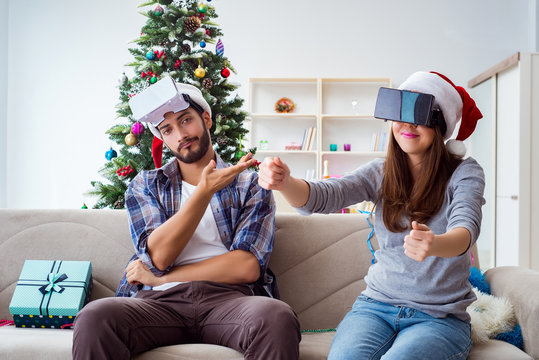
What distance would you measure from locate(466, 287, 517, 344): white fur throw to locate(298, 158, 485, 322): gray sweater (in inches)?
5.8

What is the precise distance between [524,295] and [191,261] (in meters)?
1.08

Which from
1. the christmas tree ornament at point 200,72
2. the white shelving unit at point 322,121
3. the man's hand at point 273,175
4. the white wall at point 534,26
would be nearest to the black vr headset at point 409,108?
the man's hand at point 273,175

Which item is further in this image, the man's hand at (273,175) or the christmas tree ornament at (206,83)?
the christmas tree ornament at (206,83)

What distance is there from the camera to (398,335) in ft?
4.47

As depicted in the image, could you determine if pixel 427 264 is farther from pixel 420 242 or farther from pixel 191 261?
pixel 191 261

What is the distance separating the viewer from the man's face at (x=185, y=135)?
72.8 inches

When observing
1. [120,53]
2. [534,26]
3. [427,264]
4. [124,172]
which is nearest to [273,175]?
[427,264]

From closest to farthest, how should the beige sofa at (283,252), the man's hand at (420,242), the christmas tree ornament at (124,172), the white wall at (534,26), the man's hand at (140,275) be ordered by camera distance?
the man's hand at (420,242) → the man's hand at (140,275) → the beige sofa at (283,252) → the christmas tree ornament at (124,172) → the white wall at (534,26)

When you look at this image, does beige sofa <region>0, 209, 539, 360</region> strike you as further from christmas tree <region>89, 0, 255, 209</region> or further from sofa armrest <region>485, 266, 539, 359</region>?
christmas tree <region>89, 0, 255, 209</region>

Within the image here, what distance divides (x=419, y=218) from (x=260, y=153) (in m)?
4.36

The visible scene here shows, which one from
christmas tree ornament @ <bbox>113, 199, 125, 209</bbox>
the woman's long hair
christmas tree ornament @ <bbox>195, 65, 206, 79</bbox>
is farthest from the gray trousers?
christmas tree ornament @ <bbox>195, 65, 206, 79</bbox>

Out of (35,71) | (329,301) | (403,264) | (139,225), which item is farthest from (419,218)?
(35,71)

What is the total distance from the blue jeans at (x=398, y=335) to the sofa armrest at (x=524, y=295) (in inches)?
9.7

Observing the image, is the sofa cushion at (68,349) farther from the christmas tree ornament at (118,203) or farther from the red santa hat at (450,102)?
the christmas tree ornament at (118,203)
